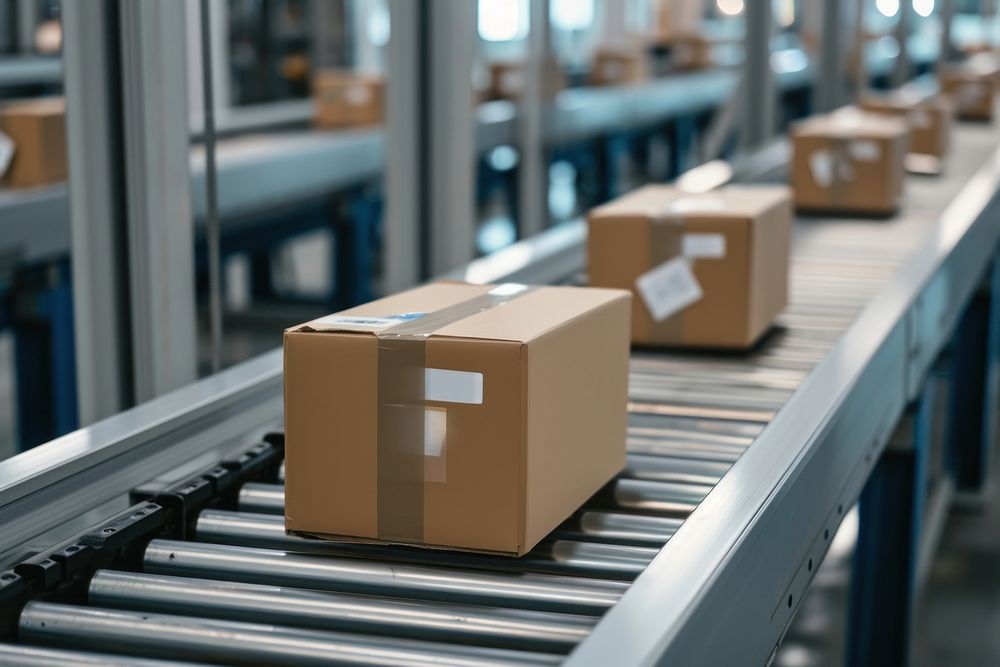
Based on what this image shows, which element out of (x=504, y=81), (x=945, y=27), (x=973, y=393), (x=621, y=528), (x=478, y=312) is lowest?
(x=973, y=393)

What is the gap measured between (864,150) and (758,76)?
265cm

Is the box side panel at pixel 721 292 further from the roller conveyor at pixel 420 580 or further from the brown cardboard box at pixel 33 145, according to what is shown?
the brown cardboard box at pixel 33 145

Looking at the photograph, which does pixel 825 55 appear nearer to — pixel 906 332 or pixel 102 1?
pixel 906 332

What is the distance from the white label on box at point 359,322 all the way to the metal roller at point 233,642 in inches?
14.2

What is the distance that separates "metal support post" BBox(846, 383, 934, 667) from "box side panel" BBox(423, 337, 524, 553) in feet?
5.70

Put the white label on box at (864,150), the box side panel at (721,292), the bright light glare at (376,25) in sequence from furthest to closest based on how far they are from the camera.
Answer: the bright light glare at (376,25)
the white label on box at (864,150)
the box side panel at (721,292)

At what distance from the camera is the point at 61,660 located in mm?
1257

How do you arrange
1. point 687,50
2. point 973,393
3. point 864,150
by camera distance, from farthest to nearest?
point 687,50 < point 973,393 < point 864,150

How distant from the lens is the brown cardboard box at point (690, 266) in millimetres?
2475

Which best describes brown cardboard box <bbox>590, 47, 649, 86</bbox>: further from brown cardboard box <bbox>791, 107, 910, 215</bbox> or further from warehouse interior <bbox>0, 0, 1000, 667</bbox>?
brown cardboard box <bbox>791, 107, 910, 215</bbox>

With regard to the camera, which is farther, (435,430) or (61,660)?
(435,430)

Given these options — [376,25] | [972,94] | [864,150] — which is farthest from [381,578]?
[376,25]

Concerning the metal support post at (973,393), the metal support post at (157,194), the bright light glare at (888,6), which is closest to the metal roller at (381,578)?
the metal support post at (157,194)

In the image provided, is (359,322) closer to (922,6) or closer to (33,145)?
(33,145)
